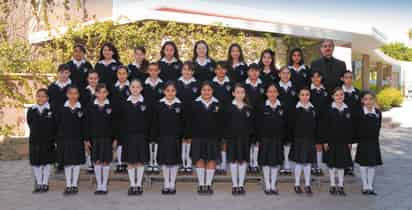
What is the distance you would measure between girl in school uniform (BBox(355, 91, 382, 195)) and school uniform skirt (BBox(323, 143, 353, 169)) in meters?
0.17

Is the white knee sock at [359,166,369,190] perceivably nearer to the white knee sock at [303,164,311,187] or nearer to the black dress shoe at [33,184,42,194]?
the white knee sock at [303,164,311,187]

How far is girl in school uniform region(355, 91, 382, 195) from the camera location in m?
5.22

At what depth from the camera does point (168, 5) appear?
14.8m

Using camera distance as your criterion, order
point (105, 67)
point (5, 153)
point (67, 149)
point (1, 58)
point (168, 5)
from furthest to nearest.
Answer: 1. point (168, 5)
2. point (1, 58)
3. point (5, 153)
4. point (105, 67)
5. point (67, 149)

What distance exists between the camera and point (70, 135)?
5.16 m

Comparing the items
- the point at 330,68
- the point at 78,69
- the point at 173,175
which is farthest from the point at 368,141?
the point at 78,69

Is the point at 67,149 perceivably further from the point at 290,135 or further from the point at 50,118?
the point at 290,135

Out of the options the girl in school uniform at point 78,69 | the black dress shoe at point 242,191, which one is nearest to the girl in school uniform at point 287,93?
the black dress shoe at point 242,191

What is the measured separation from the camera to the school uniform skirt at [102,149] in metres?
5.18

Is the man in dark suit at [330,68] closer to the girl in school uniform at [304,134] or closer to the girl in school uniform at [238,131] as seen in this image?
the girl in school uniform at [304,134]

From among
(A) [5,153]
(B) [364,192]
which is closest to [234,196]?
(B) [364,192]

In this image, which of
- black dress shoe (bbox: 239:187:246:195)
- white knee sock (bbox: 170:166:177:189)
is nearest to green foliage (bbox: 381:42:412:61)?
black dress shoe (bbox: 239:187:246:195)

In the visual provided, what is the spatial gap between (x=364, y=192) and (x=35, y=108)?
4484 mm

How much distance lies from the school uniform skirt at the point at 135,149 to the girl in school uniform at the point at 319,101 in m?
2.30
